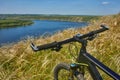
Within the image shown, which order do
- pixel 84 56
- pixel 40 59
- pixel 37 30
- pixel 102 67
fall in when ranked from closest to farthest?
pixel 102 67 → pixel 84 56 → pixel 40 59 → pixel 37 30

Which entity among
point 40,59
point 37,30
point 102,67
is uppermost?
point 102,67

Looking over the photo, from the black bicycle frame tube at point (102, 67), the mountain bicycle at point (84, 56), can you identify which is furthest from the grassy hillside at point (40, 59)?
the black bicycle frame tube at point (102, 67)

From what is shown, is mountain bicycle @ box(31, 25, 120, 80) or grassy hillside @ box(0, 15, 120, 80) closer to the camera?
mountain bicycle @ box(31, 25, 120, 80)

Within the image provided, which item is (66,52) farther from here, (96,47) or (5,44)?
(5,44)

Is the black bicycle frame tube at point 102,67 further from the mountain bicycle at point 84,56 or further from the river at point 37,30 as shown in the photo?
the river at point 37,30

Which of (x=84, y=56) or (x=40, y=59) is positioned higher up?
(x=84, y=56)

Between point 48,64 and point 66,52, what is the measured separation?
Answer: 90 cm

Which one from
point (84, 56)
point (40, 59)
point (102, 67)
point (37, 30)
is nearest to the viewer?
point (102, 67)

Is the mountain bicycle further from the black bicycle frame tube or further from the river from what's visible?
the river

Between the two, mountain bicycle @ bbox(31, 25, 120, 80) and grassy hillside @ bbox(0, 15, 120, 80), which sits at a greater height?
mountain bicycle @ bbox(31, 25, 120, 80)

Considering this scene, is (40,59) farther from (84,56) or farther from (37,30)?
(37,30)

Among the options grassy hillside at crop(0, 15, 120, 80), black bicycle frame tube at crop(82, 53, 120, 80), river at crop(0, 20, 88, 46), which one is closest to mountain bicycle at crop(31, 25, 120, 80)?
black bicycle frame tube at crop(82, 53, 120, 80)

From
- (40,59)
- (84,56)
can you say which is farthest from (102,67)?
(40,59)

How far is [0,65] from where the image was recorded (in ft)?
22.1
